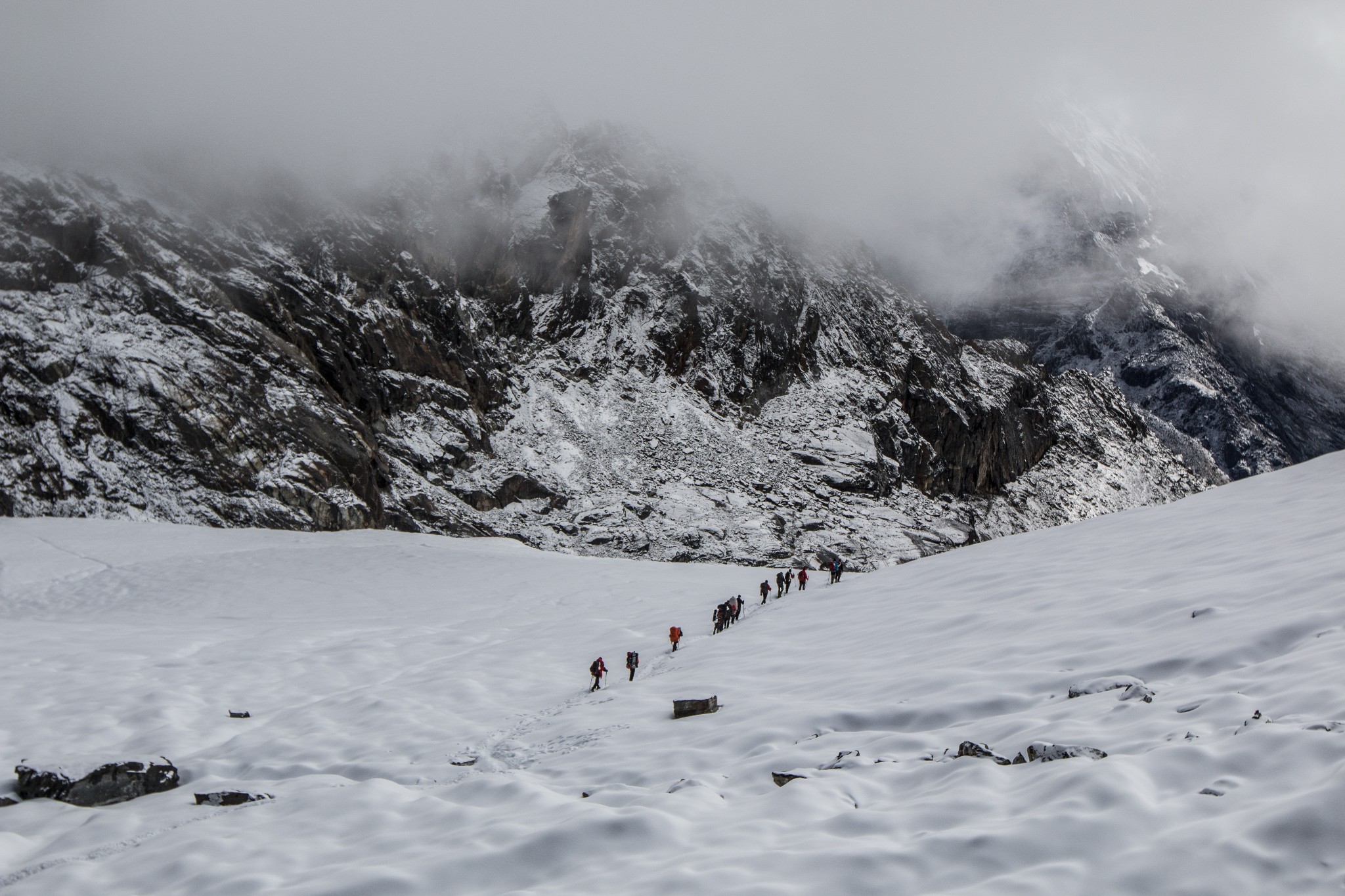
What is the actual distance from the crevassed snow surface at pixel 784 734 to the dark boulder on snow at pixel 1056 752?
0.15 metres

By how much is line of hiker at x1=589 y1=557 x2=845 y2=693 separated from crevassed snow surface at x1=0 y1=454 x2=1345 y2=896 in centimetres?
35

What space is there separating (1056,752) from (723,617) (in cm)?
1454

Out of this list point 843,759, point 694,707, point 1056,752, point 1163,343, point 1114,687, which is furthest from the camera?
point 1163,343

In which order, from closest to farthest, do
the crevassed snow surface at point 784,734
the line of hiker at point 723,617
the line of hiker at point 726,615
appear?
the crevassed snow surface at point 784,734 < the line of hiker at point 723,617 < the line of hiker at point 726,615

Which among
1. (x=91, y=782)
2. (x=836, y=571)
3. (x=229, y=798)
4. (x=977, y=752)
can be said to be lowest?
(x=229, y=798)

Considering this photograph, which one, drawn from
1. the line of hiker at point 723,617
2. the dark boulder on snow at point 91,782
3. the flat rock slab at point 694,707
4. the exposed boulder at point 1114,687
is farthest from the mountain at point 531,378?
the exposed boulder at point 1114,687

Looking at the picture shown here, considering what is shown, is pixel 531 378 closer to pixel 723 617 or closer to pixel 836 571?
pixel 836 571

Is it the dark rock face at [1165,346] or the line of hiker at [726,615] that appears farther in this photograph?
the dark rock face at [1165,346]

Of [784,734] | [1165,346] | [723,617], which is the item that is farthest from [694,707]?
[1165,346]

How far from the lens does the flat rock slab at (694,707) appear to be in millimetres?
11586

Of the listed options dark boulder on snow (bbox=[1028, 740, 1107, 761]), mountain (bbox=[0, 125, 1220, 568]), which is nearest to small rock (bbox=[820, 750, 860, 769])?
dark boulder on snow (bbox=[1028, 740, 1107, 761])

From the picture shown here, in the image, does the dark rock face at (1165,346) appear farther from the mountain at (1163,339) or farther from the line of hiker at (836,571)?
the line of hiker at (836,571)

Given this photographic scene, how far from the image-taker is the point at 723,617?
826 inches

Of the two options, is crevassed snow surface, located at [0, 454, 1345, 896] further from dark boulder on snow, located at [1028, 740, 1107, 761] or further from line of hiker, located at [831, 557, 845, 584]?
line of hiker, located at [831, 557, 845, 584]
